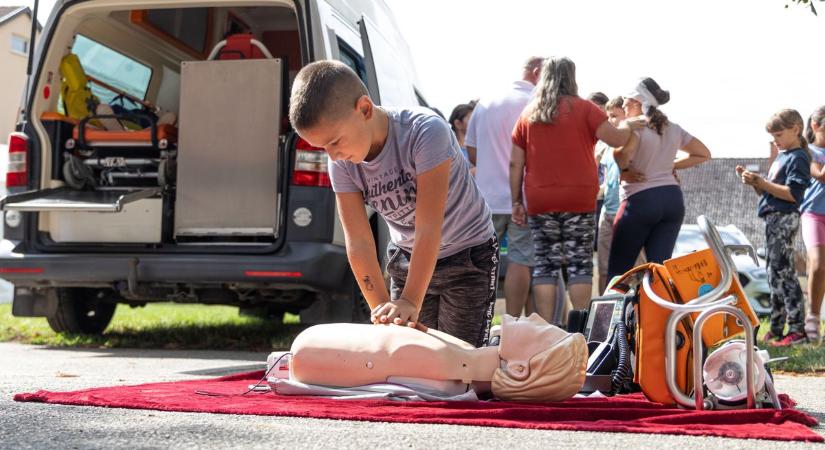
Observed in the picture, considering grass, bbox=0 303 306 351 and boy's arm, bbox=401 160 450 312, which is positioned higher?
boy's arm, bbox=401 160 450 312

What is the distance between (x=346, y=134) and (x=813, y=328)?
15.5ft

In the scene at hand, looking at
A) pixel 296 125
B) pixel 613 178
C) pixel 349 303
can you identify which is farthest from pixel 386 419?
pixel 613 178

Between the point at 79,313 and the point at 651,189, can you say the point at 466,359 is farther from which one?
the point at 79,313

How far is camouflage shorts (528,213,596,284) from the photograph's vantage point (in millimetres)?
5809

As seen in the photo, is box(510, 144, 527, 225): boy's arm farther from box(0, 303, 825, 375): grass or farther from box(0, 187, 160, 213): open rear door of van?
box(0, 187, 160, 213): open rear door of van

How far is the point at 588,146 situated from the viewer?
19.7 feet

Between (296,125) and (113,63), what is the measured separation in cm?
473

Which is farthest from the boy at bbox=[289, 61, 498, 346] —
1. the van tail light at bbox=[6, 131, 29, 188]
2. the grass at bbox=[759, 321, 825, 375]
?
the van tail light at bbox=[6, 131, 29, 188]

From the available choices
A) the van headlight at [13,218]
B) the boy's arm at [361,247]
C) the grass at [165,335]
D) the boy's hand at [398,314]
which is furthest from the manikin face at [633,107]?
the van headlight at [13,218]

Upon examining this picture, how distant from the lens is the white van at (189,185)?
242 inches

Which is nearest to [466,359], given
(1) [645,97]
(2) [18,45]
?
(1) [645,97]

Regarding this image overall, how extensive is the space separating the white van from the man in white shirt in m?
0.62

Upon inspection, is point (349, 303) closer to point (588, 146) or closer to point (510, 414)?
point (588, 146)

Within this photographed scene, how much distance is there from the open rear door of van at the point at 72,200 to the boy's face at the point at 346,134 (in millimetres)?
2982
